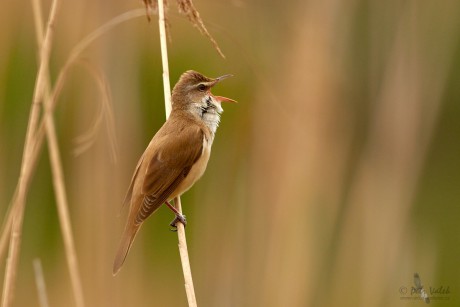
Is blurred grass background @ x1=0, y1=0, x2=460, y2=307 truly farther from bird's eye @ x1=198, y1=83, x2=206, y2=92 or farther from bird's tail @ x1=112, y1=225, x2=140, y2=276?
bird's tail @ x1=112, y1=225, x2=140, y2=276

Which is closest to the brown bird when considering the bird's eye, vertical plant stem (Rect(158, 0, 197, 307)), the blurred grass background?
the bird's eye

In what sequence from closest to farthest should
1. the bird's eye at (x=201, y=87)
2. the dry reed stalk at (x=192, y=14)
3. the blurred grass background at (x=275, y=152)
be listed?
the dry reed stalk at (x=192, y=14) → the bird's eye at (x=201, y=87) → the blurred grass background at (x=275, y=152)

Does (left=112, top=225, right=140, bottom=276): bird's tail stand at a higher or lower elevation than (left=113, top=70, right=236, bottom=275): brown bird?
lower

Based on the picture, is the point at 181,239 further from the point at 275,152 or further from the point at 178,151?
the point at 275,152

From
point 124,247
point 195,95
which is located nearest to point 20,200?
point 124,247

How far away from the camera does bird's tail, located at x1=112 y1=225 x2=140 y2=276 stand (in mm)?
2857

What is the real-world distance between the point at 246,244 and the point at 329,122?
2.44 feet

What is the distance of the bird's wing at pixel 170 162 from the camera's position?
326 centimetres

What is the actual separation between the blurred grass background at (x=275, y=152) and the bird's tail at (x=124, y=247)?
0.55 m

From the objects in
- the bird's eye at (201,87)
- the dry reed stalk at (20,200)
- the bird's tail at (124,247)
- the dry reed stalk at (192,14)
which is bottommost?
the bird's tail at (124,247)

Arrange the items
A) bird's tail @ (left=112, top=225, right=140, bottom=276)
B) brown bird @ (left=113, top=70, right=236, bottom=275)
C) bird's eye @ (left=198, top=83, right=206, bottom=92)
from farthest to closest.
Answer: bird's eye @ (left=198, top=83, right=206, bottom=92), brown bird @ (left=113, top=70, right=236, bottom=275), bird's tail @ (left=112, top=225, right=140, bottom=276)

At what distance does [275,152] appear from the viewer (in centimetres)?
382

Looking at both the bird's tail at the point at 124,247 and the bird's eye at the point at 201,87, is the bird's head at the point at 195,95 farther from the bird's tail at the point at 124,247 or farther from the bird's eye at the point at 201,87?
the bird's tail at the point at 124,247

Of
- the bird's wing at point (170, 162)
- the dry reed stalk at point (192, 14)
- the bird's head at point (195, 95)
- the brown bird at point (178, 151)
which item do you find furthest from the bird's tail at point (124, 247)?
the dry reed stalk at point (192, 14)
